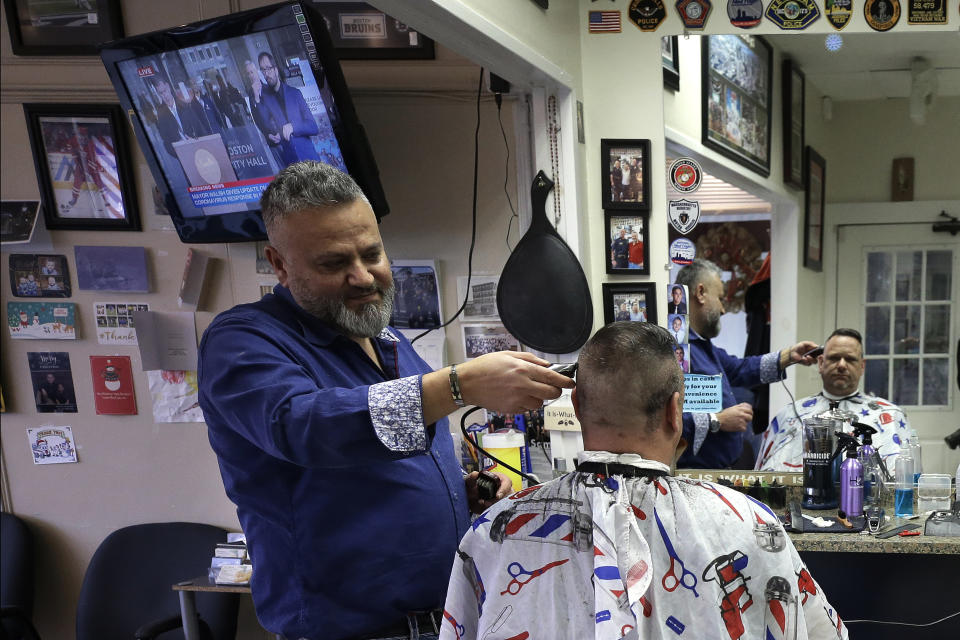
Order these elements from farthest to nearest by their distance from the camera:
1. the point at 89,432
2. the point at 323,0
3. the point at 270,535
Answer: the point at 89,432
the point at 323,0
the point at 270,535

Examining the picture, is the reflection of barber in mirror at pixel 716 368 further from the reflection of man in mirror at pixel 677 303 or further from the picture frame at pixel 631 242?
the picture frame at pixel 631 242

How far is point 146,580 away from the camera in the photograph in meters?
2.58

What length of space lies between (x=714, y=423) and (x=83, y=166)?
2529mm

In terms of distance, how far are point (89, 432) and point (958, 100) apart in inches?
130

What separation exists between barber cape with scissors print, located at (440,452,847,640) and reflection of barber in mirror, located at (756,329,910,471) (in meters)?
1.09

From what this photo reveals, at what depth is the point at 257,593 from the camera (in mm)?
1309

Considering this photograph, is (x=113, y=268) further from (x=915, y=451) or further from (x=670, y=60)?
(x=915, y=451)

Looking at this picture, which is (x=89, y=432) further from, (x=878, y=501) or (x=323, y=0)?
(x=878, y=501)

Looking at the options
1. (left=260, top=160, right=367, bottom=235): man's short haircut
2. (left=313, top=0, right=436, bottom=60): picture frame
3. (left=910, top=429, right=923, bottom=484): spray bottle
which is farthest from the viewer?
(left=313, top=0, right=436, bottom=60): picture frame

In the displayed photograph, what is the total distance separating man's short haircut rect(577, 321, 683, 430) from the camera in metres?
1.18

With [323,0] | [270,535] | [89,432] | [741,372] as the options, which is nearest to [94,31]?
[323,0]

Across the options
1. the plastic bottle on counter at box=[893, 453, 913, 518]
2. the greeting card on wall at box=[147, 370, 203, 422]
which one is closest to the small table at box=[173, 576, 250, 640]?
the greeting card on wall at box=[147, 370, 203, 422]

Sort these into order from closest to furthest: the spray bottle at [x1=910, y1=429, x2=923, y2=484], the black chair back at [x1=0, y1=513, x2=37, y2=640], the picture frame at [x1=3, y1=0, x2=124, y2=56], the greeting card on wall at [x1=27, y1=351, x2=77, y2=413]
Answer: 1. the spray bottle at [x1=910, y1=429, x2=923, y2=484]
2. the picture frame at [x1=3, y1=0, x2=124, y2=56]
3. the black chair back at [x1=0, y1=513, x2=37, y2=640]
4. the greeting card on wall at [x1=27, y1=351, x2=77, y2=413]

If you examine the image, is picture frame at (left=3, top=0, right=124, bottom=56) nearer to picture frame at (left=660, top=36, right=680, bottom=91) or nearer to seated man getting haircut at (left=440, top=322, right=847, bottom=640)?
picture frame at (left=660, top=36, right=680, bottom=91)
